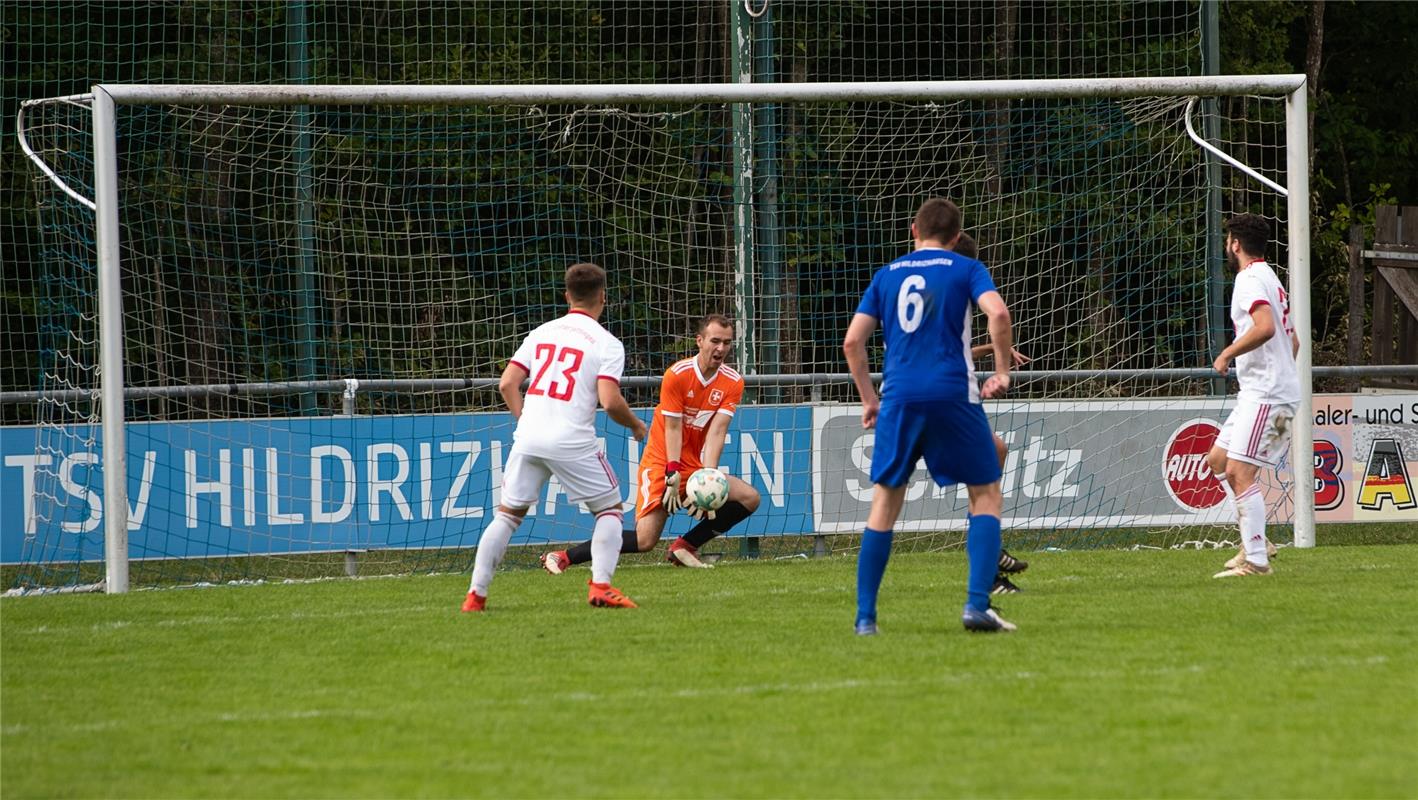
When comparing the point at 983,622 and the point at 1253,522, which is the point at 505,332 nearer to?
the point at 1253,522

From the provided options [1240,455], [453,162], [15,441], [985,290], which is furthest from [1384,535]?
[15,441]

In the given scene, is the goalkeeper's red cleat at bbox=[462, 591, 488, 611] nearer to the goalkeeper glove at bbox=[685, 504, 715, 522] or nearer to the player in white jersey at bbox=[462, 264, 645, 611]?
the player in white jersey at bbox=[462, 264, 645, 611]

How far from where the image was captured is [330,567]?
12125mm

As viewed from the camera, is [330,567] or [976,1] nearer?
[330,567]

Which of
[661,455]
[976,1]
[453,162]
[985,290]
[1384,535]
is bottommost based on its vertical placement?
[1384,535]

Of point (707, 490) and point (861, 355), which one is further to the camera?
point (707, 490)

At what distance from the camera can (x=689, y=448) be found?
36.6 ft

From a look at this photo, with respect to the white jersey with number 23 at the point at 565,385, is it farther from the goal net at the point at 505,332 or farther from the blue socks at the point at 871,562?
the goal net at the point at 505,332

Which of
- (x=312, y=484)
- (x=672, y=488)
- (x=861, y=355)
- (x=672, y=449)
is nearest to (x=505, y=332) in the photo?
(x=312, y=484)

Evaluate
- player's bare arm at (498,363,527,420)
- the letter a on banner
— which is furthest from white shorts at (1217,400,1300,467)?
player's bare arm at (498,363,527,420)

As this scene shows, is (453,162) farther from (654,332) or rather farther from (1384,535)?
(1384,535)

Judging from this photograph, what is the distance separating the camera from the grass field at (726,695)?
4.79 meters

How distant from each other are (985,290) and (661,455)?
4297 millimetres

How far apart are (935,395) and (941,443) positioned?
0.21m
